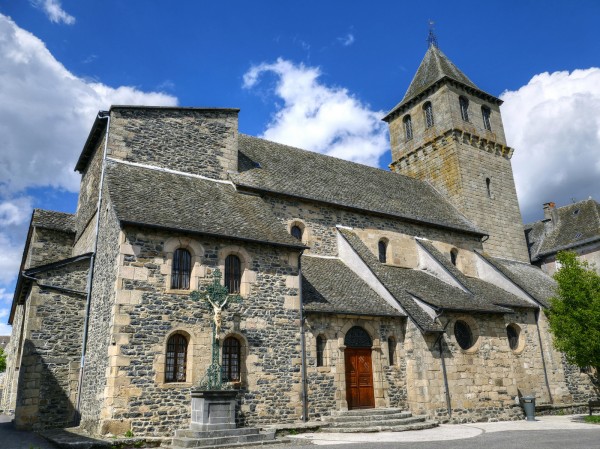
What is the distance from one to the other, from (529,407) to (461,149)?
15.1 m

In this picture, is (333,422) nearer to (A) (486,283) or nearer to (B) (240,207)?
(B) (240,207)

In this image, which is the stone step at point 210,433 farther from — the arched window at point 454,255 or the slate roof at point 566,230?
the slate roof at point 566,230

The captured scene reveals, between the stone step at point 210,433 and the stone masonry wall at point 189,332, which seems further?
the stone masonry wall at point 189,332

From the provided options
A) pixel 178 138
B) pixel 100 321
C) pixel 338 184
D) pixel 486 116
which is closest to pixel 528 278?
pixel 338 184

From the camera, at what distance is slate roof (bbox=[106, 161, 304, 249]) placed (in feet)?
44.8

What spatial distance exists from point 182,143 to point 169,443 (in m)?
10.1

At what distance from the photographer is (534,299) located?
20484mm

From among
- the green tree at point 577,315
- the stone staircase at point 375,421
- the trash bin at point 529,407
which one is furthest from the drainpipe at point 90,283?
the green tree at point 577,315

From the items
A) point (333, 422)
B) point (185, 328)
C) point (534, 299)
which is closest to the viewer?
point (185, 328)

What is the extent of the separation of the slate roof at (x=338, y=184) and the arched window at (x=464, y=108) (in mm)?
5240

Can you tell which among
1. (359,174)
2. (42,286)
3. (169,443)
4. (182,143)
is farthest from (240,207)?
(359,174)

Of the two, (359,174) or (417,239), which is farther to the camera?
(359,174)

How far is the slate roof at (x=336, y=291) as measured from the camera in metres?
15.4

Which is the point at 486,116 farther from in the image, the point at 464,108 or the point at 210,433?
the point at 210,433
